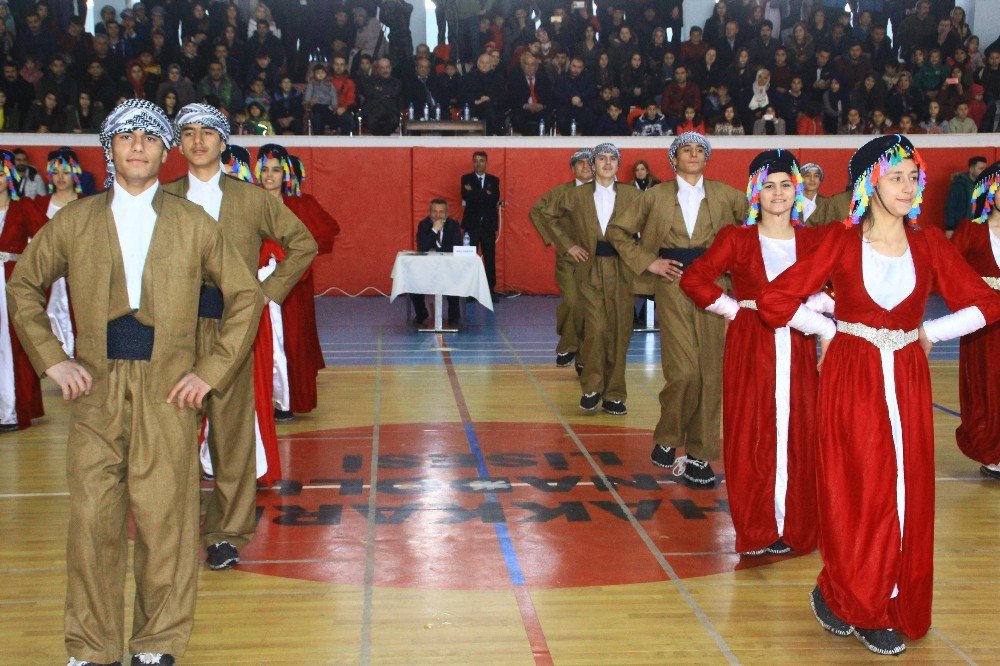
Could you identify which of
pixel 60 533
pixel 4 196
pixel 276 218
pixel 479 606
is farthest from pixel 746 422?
pixel 4 196

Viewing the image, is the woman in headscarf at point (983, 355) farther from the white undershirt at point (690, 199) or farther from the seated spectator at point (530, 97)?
the seated spectator at point (530, 97)

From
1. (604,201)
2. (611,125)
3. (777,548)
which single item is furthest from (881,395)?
(611,125)

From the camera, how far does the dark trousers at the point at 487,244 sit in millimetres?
17188

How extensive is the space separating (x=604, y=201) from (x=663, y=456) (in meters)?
3.19

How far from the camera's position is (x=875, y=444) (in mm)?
4285

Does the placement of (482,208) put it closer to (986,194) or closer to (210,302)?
(986,194)

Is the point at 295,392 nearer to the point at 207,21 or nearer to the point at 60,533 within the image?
the point at 60,533

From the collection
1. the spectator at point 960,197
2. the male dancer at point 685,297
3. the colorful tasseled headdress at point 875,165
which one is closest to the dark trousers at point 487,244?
the spectator at point 960,197

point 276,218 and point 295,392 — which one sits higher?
point 276,218

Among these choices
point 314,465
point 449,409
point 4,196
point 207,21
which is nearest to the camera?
point 314,465

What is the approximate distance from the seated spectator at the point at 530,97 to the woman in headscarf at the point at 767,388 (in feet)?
41.9

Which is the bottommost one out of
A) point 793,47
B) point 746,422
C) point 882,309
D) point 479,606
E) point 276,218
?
point 479,606

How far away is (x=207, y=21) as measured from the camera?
18.7 metres

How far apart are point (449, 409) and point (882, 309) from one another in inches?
200
